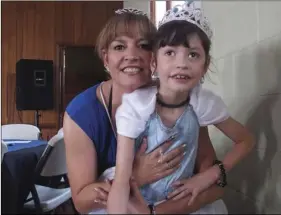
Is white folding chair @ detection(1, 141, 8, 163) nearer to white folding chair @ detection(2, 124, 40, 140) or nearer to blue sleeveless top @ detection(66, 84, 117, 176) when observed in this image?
white folding chair @ detection(2, 124, 40, 140)

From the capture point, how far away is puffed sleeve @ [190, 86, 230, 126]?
0.52m

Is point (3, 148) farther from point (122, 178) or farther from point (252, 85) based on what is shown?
point (252, 85)

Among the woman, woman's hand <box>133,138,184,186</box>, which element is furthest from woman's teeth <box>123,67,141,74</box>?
woman's hand <box>133,138,184,186</box>

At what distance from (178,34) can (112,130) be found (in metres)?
0.18

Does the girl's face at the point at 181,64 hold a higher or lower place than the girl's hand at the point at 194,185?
higher

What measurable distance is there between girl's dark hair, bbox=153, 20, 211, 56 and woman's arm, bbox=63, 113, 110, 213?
189 millimetres

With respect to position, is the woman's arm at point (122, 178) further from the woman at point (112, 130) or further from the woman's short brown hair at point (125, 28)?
the woman's short brown hair at point (125, 28)

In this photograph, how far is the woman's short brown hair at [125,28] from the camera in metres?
0.53

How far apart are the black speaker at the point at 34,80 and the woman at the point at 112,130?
46 mm

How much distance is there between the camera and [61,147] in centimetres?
56

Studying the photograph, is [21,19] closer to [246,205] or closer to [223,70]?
[223,70]

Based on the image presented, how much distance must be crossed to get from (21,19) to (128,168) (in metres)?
0.30

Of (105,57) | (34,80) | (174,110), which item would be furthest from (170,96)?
(34,80)

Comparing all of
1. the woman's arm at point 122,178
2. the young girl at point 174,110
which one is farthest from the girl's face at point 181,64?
the woman's arm at point 122,178
